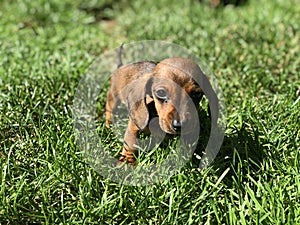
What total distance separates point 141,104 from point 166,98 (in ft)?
0.84

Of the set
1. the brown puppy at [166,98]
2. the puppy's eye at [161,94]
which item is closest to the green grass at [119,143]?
the brown puppy at [166,98]

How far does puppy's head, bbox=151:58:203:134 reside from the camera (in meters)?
2.72

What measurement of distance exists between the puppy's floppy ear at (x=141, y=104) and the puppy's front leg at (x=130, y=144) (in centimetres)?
11

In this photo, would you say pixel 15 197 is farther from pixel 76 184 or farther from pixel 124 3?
pixel 124 3

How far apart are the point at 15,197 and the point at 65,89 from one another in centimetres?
149

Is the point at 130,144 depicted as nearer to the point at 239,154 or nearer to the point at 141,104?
the point at 141,104

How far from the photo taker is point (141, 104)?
2969 millimetres

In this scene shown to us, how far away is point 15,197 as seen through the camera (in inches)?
107

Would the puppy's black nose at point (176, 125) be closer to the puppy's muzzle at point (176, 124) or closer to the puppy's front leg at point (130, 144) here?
the puppy's muzzle at point (176, 124)

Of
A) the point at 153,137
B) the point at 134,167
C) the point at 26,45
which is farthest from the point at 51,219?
the point at 26,45

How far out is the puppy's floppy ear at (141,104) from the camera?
295cm

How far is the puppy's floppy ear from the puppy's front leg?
11 cm

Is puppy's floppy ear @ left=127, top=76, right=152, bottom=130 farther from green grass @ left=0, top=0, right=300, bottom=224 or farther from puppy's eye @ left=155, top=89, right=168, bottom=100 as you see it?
green grass @ left=0, top=0, right=300, bottom=224

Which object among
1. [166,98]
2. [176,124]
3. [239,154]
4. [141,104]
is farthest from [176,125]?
[239,154]
